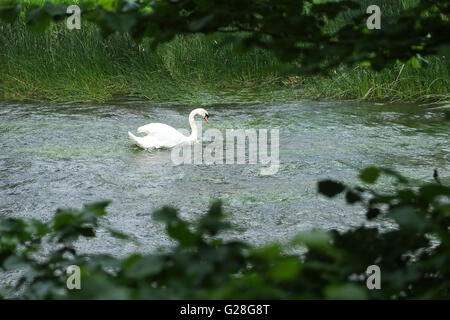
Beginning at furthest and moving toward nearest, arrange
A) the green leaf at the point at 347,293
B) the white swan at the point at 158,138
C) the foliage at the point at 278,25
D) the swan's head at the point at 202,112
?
the swan's head at the point at 202,112 < the white swan at the point at 158,138 < the foliage at the point at 278,25 < the green leaf at the point at 347,293

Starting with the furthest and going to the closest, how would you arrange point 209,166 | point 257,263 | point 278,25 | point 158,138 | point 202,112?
point 202,112 → point 158,138 → point 209,166 → point 278,25 → point 257,263

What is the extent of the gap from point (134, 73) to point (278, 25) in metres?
9.72

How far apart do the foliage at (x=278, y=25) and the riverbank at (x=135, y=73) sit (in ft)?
28.9

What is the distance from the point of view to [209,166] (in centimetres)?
741

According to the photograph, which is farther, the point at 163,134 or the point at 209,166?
the point at 163,134

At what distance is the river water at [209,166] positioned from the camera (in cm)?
563

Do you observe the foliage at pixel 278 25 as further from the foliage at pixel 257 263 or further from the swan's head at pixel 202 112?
the swan's head at pixel 202 112

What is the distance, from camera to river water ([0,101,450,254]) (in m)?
5.63

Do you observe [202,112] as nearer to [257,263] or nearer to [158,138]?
[158,138]

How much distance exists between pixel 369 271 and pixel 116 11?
87cm

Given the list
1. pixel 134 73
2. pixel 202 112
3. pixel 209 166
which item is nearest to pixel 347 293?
pixel 209 166

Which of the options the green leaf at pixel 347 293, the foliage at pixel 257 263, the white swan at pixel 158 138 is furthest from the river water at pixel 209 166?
the green leaf at pixel 347 293

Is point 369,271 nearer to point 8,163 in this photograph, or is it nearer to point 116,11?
point 116,11

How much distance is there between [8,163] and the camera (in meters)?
7.54
